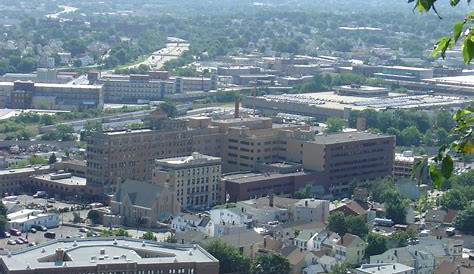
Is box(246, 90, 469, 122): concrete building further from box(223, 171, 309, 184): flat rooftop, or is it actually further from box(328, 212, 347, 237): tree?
box(328, 212, 347, 237): tree

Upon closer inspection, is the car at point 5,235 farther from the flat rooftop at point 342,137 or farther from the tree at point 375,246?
the flat rooftop at point 342,137

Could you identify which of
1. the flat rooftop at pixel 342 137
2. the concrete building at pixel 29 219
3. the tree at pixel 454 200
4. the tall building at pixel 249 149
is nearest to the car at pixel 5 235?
the concrete building at pixel 29 219

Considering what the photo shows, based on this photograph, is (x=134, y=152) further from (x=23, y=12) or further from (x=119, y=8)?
(x=119, y=8)

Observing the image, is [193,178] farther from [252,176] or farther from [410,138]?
[410,138]

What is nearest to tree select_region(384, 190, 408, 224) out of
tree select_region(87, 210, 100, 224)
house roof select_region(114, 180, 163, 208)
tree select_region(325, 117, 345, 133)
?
house roof select_region(114, 180, 163, 208)

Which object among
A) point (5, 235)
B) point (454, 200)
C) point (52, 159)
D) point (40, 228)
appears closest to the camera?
point (5, 235)

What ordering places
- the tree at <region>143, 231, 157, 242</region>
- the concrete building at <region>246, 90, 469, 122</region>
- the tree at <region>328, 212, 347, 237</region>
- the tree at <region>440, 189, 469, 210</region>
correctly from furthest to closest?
the concrete building at <region>246, 90, 469, 122</region>
the tree at <region>440, 189, 469, 210</region>
the tree at <region>328, 212, 347, 237</region>
the tree at <region>143, 231, 157, 242</region>

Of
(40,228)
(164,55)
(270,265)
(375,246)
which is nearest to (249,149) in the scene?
(40,228)
